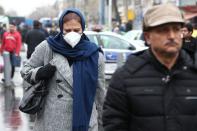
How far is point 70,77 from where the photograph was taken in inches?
191

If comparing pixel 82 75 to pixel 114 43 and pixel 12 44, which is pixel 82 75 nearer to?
pixel 12 44

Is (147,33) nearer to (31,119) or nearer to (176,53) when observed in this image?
(176,53)

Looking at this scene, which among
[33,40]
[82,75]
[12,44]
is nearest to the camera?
[82,75]

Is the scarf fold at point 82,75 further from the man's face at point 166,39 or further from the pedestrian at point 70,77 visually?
the man's face at point 166,39

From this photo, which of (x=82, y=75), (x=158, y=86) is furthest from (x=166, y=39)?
(x=82, y=75)

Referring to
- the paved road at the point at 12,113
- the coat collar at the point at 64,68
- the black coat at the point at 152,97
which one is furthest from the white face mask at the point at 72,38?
the paved road at the point at 12,113

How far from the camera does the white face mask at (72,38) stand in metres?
4.88

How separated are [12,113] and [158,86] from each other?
8.98m

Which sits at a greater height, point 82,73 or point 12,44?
point 82,73

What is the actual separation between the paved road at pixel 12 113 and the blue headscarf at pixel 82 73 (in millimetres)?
5285

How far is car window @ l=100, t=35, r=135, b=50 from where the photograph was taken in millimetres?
18688

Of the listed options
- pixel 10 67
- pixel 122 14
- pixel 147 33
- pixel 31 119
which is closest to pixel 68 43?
pixel 147 33

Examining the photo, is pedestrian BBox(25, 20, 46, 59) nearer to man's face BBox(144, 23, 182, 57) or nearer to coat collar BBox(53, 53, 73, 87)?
coat collar BBox(53, 53, 73, 87)

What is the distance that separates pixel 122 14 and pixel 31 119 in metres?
59.4
